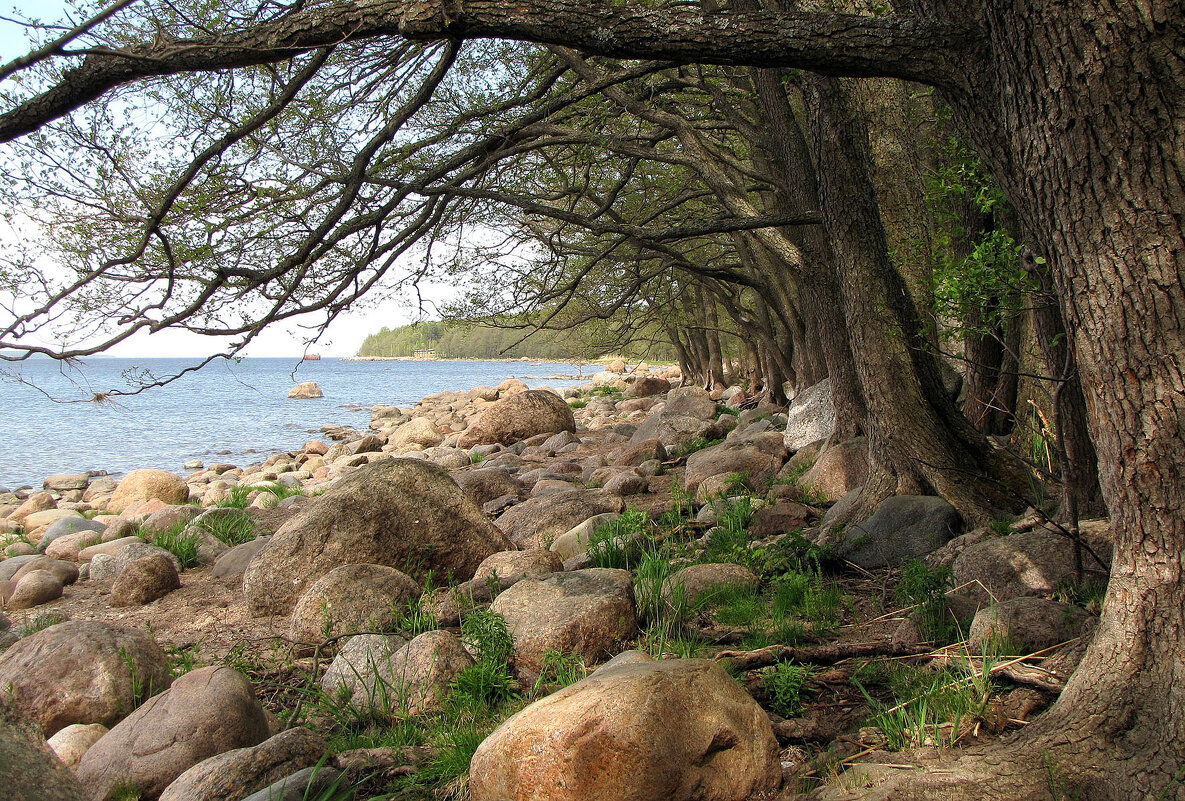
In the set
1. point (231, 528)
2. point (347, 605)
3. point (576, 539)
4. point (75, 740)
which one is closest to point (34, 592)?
point (231, 528)

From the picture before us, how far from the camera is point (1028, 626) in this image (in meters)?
3.22

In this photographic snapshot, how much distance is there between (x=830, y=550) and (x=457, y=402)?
104ft

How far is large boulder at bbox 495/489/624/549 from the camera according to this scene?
24.4 feet

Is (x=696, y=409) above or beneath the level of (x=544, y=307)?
beneath

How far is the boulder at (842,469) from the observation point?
7.12 meters

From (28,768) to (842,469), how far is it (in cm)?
661

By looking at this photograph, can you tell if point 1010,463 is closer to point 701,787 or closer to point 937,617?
point 937,617

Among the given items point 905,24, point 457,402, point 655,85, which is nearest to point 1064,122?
→ point 905,24

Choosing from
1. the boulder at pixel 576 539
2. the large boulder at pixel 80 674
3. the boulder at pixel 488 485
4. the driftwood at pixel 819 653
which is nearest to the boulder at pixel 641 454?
the boulder at pixel 488 485

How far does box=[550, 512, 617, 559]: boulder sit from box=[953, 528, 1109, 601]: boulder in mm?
3140

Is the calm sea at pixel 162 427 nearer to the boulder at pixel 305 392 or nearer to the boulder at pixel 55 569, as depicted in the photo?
the boulder at pixel 305 392

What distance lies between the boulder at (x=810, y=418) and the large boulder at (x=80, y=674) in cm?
720

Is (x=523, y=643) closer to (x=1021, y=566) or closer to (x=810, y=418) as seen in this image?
(x=1021, y=566)

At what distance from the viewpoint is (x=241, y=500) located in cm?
1074
